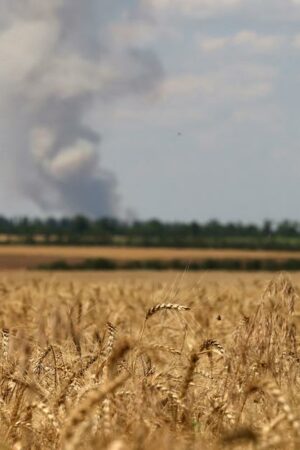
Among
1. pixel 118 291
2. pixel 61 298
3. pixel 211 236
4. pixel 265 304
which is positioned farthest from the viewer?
pixel 211 236

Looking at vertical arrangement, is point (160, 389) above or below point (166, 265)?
above

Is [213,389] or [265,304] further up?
[265,304]

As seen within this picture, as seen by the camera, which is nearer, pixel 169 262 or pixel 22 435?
pixel 22 435

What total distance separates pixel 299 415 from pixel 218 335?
5.50m

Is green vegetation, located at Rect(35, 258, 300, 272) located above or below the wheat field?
below

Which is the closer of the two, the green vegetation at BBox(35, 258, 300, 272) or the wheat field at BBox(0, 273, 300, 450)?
the wheat field at BBox(0, 273, 300, 450)

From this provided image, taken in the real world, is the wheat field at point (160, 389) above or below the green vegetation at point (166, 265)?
above

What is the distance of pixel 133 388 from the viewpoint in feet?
17.2

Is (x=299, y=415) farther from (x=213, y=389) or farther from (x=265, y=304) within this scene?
(x=265, y=304)

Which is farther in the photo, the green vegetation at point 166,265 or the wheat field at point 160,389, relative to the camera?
the green vegetation at point 166,265

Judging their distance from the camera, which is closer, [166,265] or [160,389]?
[160,389]

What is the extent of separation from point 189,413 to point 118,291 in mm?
14717

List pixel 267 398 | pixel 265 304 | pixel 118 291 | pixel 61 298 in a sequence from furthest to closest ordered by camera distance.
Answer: pixel 118 291
pixel 61 298
pixel 265 304
pixel 267 398

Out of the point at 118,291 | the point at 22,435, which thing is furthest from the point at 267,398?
the point at 118,291
